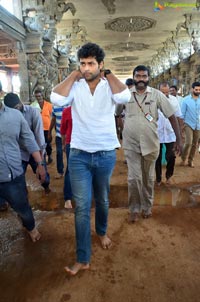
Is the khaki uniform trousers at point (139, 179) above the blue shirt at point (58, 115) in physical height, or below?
below

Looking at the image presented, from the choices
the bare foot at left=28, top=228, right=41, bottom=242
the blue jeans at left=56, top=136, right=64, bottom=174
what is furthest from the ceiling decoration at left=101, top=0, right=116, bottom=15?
the bare foot at left=28, top=228, right=41, bottom=242

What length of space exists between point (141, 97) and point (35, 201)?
235cm

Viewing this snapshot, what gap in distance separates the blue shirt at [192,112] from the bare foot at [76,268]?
433cm

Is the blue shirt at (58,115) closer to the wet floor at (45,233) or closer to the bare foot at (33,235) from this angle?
the wet floor at (45,233)

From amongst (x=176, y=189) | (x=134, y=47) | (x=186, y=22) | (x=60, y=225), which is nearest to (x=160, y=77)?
(x=134, y=47)

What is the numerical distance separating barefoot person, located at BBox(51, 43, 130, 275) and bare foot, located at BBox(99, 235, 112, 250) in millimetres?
491

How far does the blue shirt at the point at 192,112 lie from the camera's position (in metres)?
5.76

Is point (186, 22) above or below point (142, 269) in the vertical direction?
above

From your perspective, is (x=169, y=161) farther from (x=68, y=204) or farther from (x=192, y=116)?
(x=68, y=204)

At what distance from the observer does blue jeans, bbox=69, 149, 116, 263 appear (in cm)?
222

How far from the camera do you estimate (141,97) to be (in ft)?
10.5

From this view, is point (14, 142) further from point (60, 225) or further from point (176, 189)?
point (176, 189)

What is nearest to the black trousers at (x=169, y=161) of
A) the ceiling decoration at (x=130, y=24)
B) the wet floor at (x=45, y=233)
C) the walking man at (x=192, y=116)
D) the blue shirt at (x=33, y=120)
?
the wet floor at (x=45, y=233)

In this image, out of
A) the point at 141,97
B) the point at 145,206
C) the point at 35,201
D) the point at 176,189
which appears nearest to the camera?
the point at 141,97
